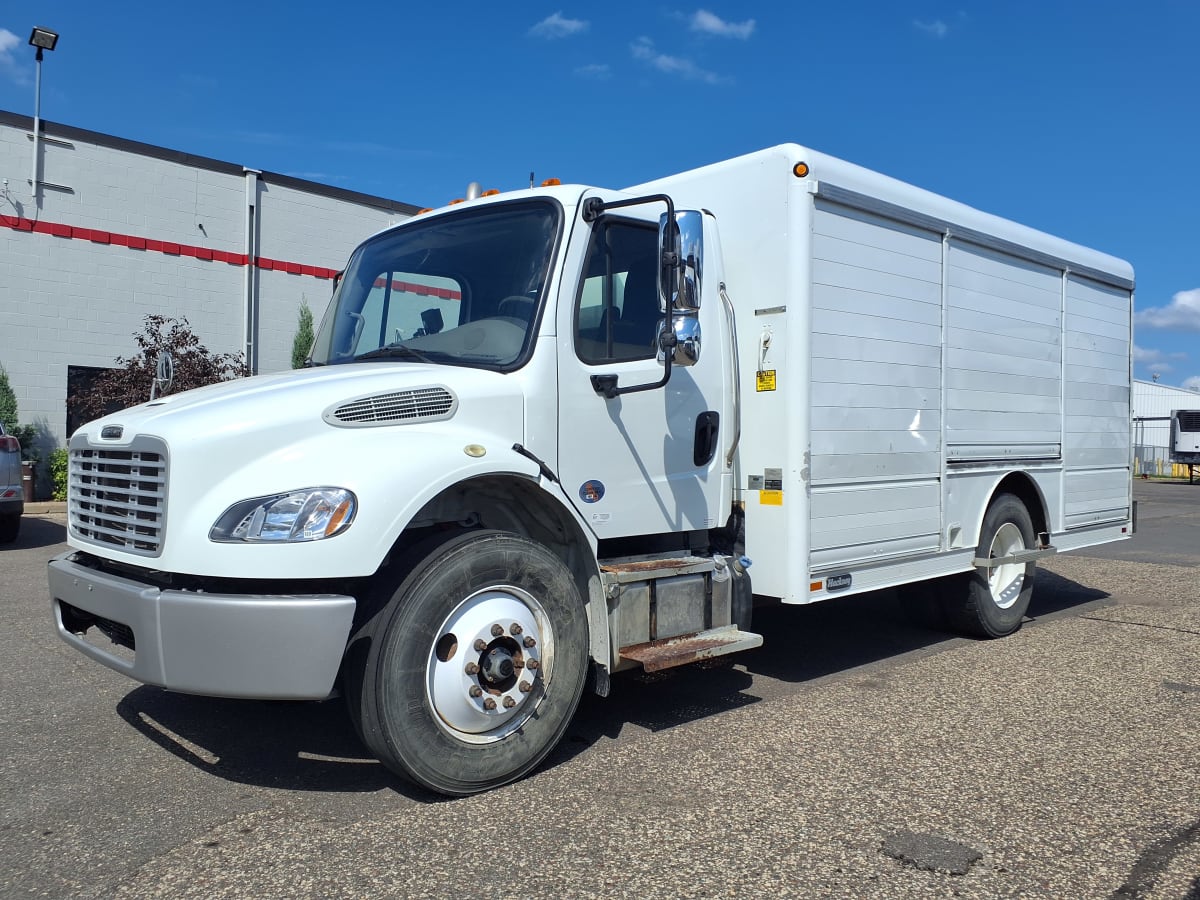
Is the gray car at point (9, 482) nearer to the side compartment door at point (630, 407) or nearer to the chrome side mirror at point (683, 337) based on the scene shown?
the side compartment door at point (630, 407)

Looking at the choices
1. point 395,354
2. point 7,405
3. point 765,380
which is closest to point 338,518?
point 395,354

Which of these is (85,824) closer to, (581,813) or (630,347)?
(581,813)

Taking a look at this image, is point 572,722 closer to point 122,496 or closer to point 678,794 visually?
point 678,794

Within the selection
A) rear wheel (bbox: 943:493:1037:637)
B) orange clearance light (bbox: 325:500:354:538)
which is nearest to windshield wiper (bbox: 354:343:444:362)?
orange clearance light (bbox: 325:500:354:538)

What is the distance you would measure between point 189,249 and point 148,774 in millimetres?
16030

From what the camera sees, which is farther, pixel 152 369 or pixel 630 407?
pixel 152 369

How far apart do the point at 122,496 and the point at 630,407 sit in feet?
7.36

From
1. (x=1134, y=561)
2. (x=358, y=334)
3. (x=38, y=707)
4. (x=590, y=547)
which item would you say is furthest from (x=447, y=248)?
(x=1134, y=561)

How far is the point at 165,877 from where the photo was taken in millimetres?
3232

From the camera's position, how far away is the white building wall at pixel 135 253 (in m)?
16.5

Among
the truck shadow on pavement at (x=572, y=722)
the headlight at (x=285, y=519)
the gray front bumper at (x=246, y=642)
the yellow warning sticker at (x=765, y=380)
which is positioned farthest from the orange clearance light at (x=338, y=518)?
the yellow warning sticker at (x=765, y=380)

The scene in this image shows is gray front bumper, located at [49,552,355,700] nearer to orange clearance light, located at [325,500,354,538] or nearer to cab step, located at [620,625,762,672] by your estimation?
orange clearance light, located at [325,500,354,538]

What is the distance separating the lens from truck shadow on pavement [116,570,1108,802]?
4262mm

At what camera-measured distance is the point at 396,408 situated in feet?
13.0
